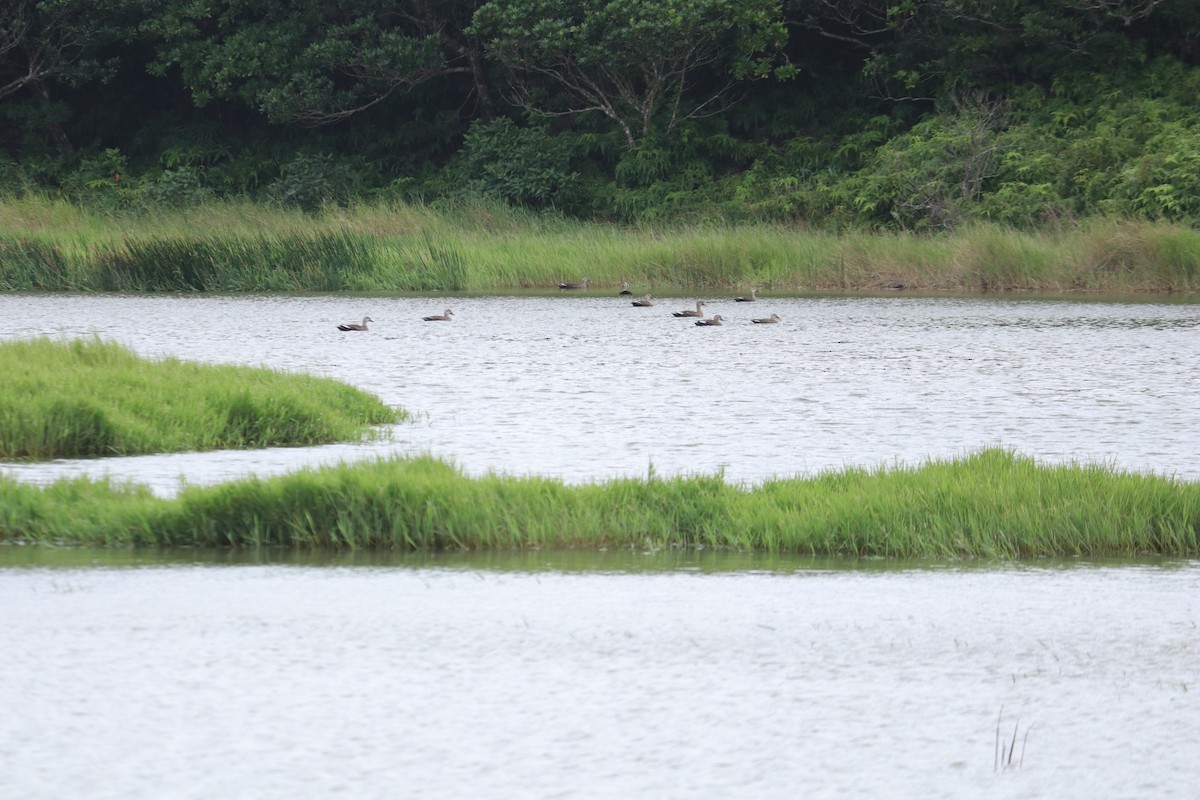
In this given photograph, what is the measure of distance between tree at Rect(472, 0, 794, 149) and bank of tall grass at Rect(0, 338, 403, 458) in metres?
27.7

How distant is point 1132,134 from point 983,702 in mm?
32488

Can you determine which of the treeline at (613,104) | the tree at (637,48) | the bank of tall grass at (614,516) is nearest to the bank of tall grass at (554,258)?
the treeline at (613,104)

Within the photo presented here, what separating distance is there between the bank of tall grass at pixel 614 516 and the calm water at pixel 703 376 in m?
1.02

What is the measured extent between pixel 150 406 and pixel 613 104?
34.6 meters

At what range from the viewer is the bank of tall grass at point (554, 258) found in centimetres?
2950

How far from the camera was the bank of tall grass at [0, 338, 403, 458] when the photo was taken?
35.8 feet

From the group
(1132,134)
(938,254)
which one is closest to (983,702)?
(938,254)

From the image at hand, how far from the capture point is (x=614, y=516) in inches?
333

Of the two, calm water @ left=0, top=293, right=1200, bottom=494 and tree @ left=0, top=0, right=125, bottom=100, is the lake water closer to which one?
calm water @ left=0, top=293, right=1200, bottom=494

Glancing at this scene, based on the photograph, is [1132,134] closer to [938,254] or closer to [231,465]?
[938,254]

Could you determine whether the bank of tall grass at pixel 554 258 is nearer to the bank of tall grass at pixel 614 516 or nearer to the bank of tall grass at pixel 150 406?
the bank of tall grass at pixel 150 406

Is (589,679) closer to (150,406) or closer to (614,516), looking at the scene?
(614,516)

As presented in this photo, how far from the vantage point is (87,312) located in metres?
24.9

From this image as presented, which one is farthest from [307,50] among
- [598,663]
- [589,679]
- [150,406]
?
[589,679]
